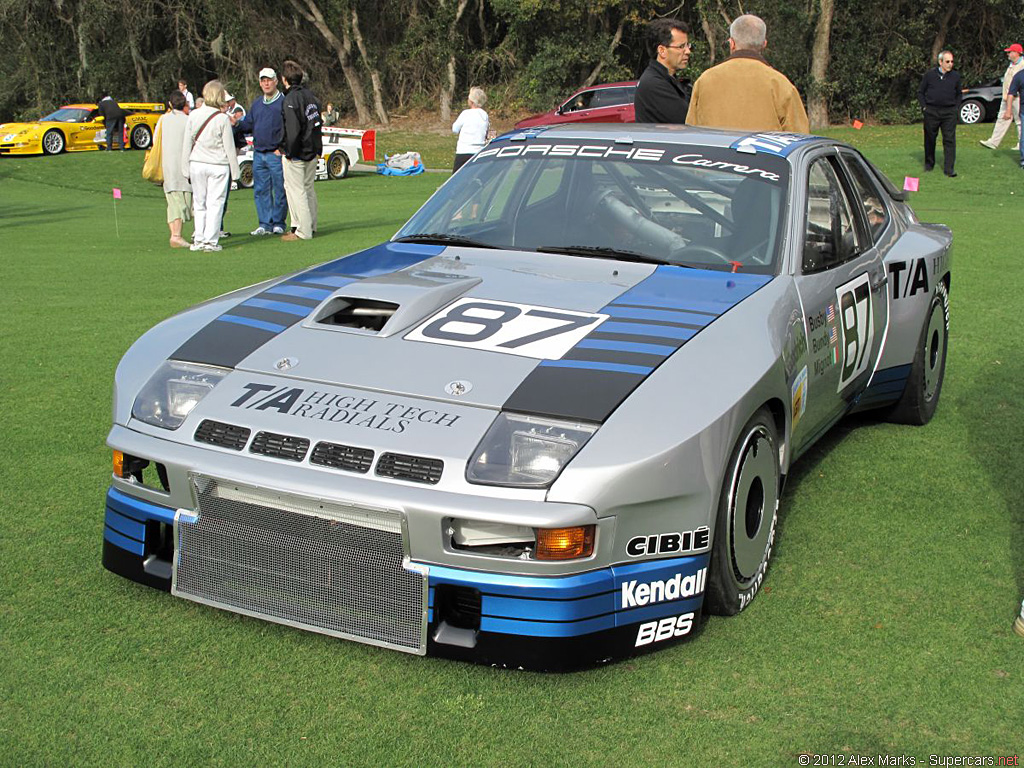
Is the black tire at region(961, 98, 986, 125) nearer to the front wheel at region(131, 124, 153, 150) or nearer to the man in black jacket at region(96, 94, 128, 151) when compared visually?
the front wheel at region(131, 124, 153, 150)

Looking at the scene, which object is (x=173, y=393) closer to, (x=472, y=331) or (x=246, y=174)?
(x=472, y=331)

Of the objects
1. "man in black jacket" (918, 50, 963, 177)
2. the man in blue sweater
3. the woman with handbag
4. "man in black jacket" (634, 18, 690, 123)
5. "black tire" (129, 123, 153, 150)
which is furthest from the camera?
"black tire" (129, 123, 153, 150)

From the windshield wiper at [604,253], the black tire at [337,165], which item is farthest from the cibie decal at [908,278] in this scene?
the black tire at [337,165]

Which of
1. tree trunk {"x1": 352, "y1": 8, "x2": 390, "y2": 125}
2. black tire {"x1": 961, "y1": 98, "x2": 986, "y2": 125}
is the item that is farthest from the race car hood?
tree trunk {"x1": 352, "y1": 8, "x2": 390, "y2": 125}

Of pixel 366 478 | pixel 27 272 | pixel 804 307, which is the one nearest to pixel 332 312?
pixel 366 478

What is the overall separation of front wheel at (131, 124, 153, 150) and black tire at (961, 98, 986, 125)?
21.6 meters

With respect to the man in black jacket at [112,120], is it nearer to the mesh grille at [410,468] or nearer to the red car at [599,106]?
the red car at [599,106]

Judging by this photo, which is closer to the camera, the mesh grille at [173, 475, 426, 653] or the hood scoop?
the mesh grille at [173, 475, 426, 653]

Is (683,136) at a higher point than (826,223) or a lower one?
higher

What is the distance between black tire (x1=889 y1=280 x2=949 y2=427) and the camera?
5594mm

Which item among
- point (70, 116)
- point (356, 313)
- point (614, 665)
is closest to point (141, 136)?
point (70, 116)

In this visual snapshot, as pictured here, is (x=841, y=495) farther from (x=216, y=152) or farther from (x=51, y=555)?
(x=216, y=152)

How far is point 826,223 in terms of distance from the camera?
469 centimetres

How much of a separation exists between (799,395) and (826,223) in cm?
96
